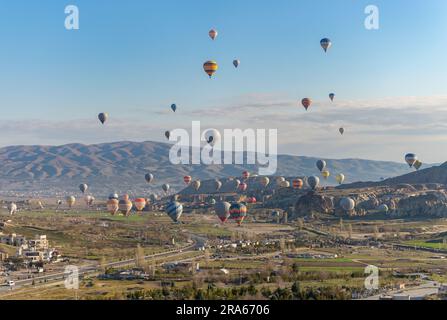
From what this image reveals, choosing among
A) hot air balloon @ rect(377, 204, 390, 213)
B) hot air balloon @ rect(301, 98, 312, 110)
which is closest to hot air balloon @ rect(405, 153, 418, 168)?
hot air balloon @ rect(377, 204, 390, 213)

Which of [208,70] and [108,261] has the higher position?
[208,70]

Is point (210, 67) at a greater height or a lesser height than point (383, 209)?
greater

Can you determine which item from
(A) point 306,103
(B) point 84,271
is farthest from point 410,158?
(B) point 84,271

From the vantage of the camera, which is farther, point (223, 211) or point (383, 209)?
point (383, 209)

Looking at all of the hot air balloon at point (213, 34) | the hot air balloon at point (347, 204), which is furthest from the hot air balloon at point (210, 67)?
the hot air balloon at point (347, 204)

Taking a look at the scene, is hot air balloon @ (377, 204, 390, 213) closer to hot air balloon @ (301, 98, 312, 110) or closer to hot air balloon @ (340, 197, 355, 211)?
hot air balloon @ (340, 197, 355, 211)

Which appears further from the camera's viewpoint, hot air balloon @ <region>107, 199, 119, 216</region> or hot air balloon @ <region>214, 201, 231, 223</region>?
hot air balloon @ <region>107, 199, 119, 216</region>

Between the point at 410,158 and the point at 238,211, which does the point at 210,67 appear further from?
the point at 410,158

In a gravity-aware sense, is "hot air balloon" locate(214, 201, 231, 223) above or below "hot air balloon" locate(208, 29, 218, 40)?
below
